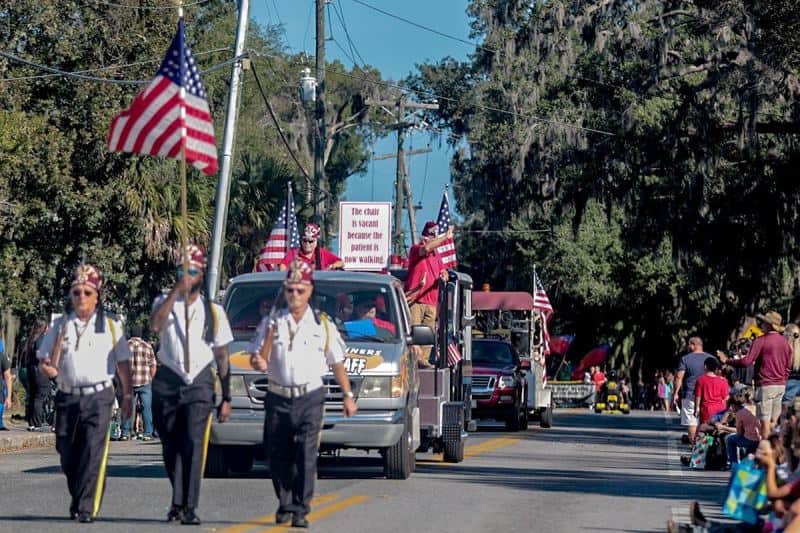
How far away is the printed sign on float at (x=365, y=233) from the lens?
26.2 m

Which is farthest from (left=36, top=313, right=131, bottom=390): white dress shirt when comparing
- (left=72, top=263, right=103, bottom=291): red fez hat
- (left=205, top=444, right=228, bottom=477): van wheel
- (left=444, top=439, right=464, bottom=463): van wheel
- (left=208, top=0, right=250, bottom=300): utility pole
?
(left=208, top=0, right=250, bottom=300): utility pole

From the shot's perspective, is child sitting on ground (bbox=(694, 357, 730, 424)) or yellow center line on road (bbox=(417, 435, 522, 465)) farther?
child sitting on ground (bbox=(694, 357, 730, 424))

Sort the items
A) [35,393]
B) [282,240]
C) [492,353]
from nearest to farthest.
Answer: [282,240], [35,393], [492,353]

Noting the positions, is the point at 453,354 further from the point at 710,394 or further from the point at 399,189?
the point at 399,189

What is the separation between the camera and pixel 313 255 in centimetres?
1897

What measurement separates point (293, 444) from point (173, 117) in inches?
148

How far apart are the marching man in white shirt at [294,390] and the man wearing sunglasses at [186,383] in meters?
0.35

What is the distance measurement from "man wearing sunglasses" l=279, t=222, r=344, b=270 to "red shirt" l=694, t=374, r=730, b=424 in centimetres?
603

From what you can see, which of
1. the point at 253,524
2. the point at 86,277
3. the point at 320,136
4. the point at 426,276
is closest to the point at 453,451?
the point at 426,276

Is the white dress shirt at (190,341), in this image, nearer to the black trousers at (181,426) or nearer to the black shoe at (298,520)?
the black trousers at (181,426)

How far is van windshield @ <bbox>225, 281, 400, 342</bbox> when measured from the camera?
16.5 metres

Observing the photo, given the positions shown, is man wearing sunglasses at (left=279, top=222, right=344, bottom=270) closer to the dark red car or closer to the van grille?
the van grille

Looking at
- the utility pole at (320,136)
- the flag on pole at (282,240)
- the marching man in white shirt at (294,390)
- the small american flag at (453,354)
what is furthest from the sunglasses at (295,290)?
the utility pole at (320,136)

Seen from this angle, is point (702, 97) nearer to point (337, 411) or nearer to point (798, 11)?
point (798, 11)
